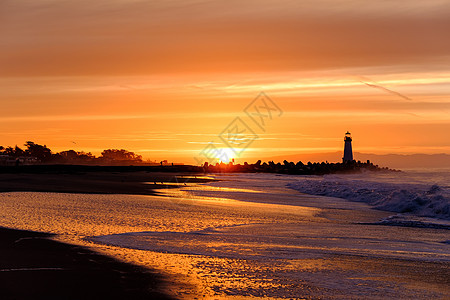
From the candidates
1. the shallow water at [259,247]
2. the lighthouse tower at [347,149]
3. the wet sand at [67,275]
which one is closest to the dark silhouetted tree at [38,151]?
the lighthouse tower at [347,149]

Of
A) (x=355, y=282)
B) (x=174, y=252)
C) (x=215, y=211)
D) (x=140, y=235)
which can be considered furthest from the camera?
(x=215, y=211)

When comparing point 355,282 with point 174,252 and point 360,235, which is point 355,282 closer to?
point 174,252

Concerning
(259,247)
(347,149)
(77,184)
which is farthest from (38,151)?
(259,247)

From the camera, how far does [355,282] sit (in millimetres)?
8719

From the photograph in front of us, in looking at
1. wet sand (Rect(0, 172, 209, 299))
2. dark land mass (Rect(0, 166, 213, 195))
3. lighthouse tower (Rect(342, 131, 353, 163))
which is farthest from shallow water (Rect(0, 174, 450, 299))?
lighthouse tower (Rect(342, 131, 353, 163))

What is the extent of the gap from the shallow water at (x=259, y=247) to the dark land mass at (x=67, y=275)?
1.49ft

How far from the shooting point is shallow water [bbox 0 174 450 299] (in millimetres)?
8406

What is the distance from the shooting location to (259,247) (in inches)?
470

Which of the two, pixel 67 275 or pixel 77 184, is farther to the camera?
pixel 77 184

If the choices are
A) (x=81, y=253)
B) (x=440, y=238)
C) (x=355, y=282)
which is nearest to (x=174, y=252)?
(x=81, y=253)

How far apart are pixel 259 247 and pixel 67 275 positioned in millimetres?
4553

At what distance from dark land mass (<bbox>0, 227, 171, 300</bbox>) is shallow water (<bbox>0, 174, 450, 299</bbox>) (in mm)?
453

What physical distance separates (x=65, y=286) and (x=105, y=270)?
1214mm

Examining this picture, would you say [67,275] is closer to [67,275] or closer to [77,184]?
[67,275]
